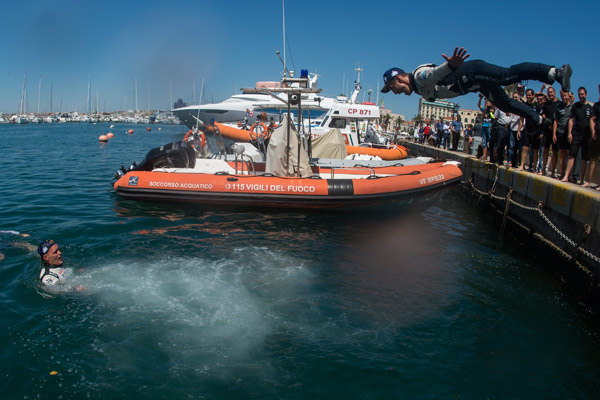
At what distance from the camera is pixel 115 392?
3.46 meters

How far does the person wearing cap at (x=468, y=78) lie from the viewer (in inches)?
153

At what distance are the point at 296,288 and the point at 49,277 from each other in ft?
10.2

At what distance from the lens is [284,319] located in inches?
183

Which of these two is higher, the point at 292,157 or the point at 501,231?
the point at 292,157

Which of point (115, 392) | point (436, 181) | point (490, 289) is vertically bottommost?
point (115, 392)

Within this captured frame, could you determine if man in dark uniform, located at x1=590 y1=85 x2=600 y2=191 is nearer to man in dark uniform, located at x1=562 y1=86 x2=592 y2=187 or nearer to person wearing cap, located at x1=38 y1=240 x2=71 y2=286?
man in dark uniform, located at x1=562 y1=86 x2=592 y2=187

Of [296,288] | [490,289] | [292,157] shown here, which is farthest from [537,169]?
[296,288]

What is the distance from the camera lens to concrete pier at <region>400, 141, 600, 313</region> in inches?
219

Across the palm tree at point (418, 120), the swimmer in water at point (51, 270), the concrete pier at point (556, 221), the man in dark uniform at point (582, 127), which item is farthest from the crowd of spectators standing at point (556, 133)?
the palm tree at point (418, 120)

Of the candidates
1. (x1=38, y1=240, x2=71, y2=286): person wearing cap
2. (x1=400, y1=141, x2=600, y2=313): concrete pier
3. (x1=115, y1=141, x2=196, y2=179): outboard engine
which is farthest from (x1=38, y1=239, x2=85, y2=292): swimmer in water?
(x1=400, y1=141, x2=600, y2=313): concrete pier

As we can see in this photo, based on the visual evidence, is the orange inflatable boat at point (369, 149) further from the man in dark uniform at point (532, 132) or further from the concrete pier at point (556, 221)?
the man in dark uniform at point (532, 132)

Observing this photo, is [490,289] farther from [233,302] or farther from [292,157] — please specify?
[292,157]

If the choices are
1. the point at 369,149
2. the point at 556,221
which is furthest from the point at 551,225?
the point at 369,149

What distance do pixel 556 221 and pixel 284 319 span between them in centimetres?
495
